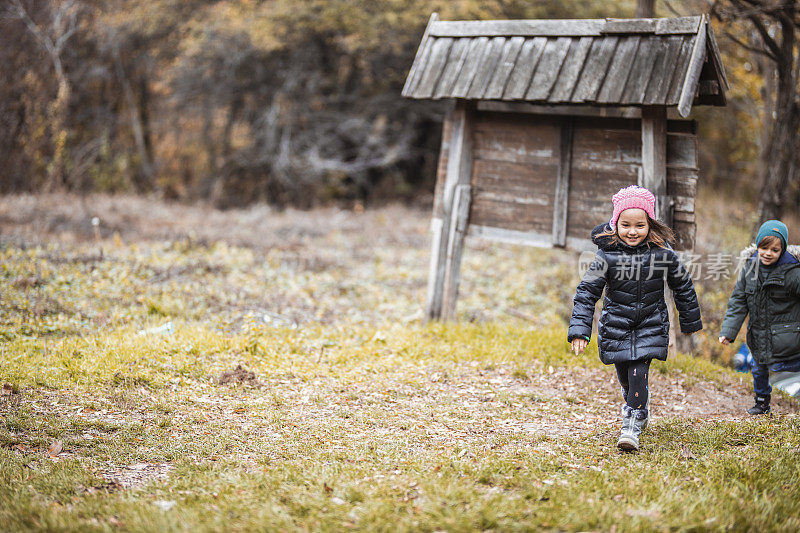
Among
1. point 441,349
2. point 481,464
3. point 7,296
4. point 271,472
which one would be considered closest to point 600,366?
point 441,349

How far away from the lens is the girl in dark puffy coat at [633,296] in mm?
4844

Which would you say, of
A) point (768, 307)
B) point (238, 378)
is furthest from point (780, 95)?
point (238, 378)

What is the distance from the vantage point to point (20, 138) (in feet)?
53.1

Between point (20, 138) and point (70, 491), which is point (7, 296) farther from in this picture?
point (20, 138)

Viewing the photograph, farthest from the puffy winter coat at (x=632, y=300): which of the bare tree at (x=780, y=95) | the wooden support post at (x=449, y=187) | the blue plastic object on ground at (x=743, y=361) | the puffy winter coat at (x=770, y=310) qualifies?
the bare tree at (x=780, y=95)

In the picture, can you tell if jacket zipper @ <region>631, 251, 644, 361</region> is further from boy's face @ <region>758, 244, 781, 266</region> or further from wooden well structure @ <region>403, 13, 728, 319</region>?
wooden well structure @ <region>403, 13, 728, 319</region>

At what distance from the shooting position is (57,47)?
17.5m

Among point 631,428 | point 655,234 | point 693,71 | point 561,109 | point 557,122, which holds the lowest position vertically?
point 631,428

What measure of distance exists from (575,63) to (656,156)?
1.27 metres

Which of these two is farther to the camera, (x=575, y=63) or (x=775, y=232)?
(x=575, y=63)

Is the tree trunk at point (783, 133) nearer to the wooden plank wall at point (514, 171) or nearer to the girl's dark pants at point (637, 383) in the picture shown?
the wooden plank wall at point (514, 171)

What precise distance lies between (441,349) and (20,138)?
44.8ft

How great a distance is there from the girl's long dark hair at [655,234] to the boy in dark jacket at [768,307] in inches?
44.0

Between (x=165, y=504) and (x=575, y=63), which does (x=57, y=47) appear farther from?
(x=165, y=504)
